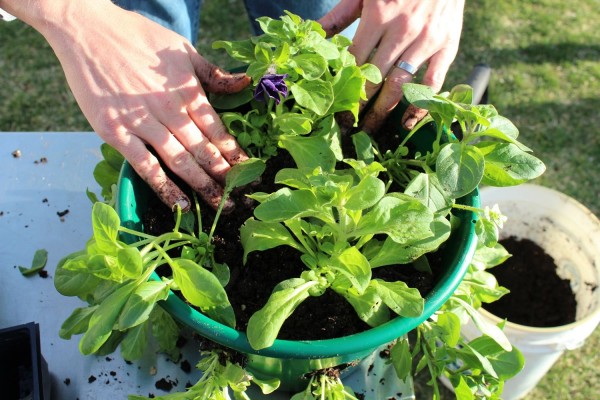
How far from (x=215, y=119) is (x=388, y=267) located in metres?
0.33

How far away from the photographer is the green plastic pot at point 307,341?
69 cm

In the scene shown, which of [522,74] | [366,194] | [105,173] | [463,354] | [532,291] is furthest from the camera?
[522,74]

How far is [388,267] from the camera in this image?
0.85 m

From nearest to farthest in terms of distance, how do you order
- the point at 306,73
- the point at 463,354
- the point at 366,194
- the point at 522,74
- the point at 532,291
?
the point at 366,194 < the point at 306,73 < the point at 463,354 < the point at 532,291 < the point at 522,74

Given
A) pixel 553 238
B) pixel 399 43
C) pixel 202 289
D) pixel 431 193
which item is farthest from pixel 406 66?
pixel 553 238

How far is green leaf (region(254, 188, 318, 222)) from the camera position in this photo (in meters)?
0.67

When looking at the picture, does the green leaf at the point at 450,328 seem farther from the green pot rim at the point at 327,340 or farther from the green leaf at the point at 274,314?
the green leaf at the point at 274,314

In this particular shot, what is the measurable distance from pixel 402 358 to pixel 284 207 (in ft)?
1.11

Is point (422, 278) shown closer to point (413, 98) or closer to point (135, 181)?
point (413, 98)

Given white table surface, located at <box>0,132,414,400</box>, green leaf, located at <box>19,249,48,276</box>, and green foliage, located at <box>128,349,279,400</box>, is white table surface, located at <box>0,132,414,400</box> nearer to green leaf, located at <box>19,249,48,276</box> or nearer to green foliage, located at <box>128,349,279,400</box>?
green leaf, located at <box>19,249,48,276</box>

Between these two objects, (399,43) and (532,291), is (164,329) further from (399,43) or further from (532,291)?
(532,291)

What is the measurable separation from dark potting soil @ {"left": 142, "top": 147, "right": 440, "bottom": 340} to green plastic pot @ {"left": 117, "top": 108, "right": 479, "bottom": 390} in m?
0.03

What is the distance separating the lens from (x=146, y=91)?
0.87 meters

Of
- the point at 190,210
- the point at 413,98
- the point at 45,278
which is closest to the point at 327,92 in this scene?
the point at 413,98
